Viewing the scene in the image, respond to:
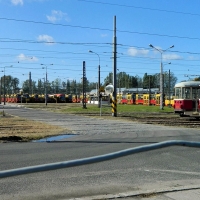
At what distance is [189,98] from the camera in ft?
107

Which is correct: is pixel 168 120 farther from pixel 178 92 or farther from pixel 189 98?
pixel 178 92

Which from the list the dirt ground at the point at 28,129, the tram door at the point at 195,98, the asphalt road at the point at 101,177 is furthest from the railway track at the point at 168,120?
the asphalt road at the point at 101,177

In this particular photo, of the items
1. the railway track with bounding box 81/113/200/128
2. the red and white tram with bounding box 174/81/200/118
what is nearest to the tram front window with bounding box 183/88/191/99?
the red and white tram with bounding box 174/81/200/118

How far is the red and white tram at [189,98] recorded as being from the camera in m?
32.1

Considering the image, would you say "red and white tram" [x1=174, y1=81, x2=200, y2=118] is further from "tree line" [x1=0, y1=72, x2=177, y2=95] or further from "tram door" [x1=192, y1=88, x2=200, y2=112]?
"tree line" [x1=0, y1=72, x2=177, y2=95]

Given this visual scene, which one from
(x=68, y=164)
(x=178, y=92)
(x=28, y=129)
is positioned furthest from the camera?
(x=178, y=92)

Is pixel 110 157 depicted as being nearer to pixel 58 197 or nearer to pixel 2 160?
pixel 58 197

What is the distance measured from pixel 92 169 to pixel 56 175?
42.7 inches

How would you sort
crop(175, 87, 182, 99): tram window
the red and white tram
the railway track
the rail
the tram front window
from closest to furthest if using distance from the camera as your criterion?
the rail < the railway track < the red and white tram < the tram front window < crop(175, 87, 182, 99): tram window

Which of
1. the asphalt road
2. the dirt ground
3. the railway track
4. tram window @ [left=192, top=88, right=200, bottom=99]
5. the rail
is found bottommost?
the railway track

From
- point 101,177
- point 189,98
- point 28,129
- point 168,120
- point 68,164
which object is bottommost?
point 168,120

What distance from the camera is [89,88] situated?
166 meters

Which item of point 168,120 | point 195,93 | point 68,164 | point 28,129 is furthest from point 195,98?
point 68,164

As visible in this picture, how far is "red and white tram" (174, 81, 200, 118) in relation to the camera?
32.1m
